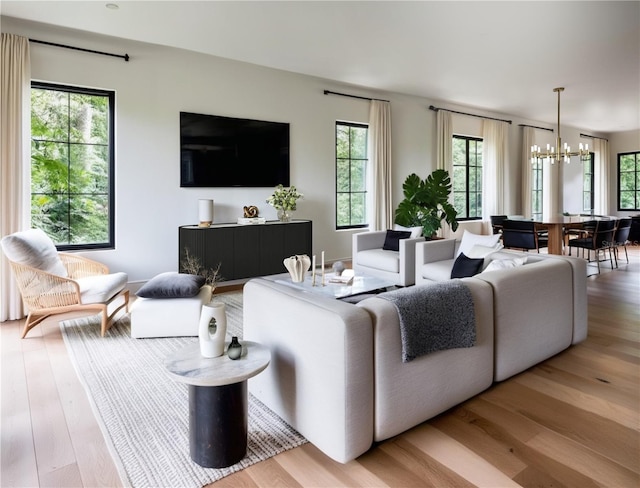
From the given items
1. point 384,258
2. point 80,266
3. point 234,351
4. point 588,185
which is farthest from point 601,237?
point 80,266

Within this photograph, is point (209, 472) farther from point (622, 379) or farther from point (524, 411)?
point (622, 379)

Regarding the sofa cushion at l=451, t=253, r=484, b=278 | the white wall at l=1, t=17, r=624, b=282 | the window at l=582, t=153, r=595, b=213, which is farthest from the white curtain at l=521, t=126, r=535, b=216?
the sofa cushion at l=451, t=253, r=484, b=278

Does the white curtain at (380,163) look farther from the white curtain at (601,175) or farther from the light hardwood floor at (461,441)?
the white curtain at (601,175)

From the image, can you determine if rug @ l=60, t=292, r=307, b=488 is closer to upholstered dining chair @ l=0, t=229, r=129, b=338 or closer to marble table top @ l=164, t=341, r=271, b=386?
upholstered dining chair @ l=0, t=229, r=129, b=338

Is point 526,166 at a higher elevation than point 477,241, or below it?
higher

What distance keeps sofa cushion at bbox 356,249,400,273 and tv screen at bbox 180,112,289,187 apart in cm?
171

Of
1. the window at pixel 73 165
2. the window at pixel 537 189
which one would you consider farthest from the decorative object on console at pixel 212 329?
the window at pixel 537 189

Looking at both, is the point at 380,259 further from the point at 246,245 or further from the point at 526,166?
the point at 526,166

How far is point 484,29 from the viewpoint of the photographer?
4.55 meters

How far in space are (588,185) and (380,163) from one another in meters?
8.06

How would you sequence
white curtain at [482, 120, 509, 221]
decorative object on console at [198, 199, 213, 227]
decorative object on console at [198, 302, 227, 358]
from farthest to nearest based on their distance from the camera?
white curtain at [482, 120, 509, 221]
decorative object on console at [198, 199, 213, 227]
decorative object on console at [198, 302, 227, 358]

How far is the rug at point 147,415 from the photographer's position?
192 centimetres

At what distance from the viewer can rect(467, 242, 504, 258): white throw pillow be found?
3.88 meters

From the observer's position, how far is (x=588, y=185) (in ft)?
40.0
